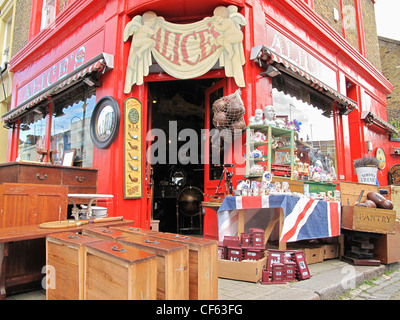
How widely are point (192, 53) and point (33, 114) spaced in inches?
264

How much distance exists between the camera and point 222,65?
5285 millimetres

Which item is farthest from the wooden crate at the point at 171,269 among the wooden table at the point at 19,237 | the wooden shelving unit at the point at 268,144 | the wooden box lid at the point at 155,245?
the wooden shelving unit at the point at 268,144

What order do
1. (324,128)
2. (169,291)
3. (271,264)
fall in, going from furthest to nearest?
(324,128) < (271,264) < (169,291)

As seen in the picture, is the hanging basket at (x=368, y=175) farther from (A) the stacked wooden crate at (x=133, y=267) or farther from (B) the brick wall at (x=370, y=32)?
(B) the brick wall at (x=370, y=32)

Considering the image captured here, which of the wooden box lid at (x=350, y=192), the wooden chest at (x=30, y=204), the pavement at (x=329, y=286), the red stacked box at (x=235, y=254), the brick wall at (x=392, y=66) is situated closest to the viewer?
the wooden chest at (x=30, y=204)

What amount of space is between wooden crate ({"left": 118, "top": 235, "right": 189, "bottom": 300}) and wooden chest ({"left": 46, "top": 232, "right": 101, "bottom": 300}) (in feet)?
1.52

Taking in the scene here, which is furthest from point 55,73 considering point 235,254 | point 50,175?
point 235,254

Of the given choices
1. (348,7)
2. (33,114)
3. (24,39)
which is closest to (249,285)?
(33,114)

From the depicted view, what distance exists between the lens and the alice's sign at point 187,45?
208 inches

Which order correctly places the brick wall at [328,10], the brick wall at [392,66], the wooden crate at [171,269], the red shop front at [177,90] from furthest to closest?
the brick wall at [392,66]
the brick wall at [328,10]
the red shop front at [177,90]
the wooden crate at [171,269]

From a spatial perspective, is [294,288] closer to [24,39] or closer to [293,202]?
[293,202]

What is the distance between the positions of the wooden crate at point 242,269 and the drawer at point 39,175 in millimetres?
2851

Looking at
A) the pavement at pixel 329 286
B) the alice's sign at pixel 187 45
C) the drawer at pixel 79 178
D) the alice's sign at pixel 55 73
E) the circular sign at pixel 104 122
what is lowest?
the pavement at pixel 329 286

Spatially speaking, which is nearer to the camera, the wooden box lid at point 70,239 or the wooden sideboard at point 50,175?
the wooden box lid at point 70,239
